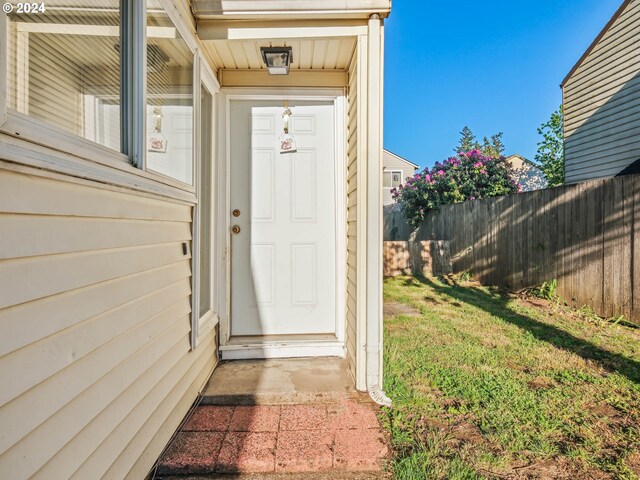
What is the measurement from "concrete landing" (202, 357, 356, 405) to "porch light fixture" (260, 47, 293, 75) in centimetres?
217

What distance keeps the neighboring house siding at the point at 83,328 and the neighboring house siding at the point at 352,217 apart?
3.75ft

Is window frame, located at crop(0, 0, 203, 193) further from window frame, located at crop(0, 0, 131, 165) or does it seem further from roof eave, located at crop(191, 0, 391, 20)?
roof eave, located at crop(191, 0, 391, 20)

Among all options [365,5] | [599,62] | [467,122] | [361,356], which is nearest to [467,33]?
[599,62]

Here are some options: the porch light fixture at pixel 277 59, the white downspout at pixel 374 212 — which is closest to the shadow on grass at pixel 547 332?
the white downspout at pixel 374 212

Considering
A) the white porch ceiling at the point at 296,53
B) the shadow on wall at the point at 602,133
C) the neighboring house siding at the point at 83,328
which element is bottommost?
the neighboring house siding at the point at 83,328

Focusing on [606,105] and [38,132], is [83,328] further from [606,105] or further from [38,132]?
[606,105]

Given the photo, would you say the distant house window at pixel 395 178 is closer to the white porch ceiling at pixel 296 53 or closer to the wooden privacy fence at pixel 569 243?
the wooden privacy fence at pixel 569 243

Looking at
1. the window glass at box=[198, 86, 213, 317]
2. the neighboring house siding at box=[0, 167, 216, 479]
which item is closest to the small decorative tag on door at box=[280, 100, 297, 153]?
the window glass at box=[198, 86, 213, 317]

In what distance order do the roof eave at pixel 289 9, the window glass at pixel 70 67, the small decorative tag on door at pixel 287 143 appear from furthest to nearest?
the small decorative tag on door at pixel 287 143 → the roof eave at pixel 289 9 → the window glass at pixel 70 67

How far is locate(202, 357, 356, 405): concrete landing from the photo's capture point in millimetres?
2211

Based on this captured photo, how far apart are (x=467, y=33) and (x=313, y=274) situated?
14062 mm

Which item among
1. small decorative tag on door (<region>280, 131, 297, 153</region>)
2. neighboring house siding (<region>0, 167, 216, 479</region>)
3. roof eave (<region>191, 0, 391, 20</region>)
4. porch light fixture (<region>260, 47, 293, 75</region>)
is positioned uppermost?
roof eave (<region>191, 0, 391, 20</region>)

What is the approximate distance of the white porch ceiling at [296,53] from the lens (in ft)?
7.84

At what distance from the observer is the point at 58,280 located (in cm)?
101
